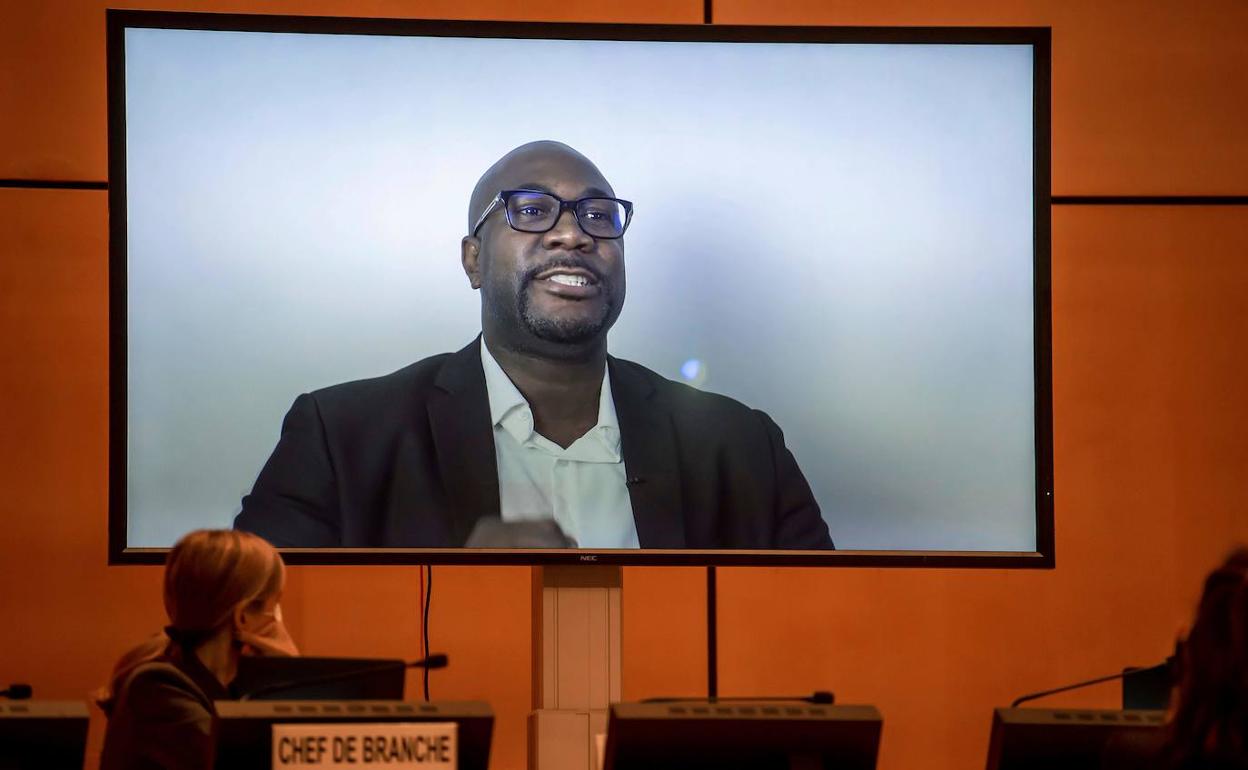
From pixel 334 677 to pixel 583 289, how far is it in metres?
1.51

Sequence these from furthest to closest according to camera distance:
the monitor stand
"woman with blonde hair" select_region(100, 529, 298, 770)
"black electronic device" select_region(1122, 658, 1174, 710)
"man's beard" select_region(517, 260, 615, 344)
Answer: "man's beard" select_region(517, 260, 615, 344)
the monitor stand
"black electronic device" select_region(1122, 658, 1174, 710)
"woman with blonde hair" select_region(100, 529, 298, 770)

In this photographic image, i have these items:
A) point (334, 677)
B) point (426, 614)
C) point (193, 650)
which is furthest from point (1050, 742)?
point (426, 614)

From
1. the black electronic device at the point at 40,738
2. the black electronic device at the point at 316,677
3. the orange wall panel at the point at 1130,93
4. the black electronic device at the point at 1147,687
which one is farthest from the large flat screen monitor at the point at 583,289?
the black electronic device at the point at 40,738

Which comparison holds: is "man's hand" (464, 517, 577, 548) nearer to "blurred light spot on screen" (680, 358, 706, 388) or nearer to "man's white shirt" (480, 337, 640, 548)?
"man's white shirt" (480, 337, 640, 548)

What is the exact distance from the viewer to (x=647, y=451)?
3.71 meters

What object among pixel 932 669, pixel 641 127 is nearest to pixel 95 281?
pixel 641 127

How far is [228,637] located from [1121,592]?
2631 millimetres

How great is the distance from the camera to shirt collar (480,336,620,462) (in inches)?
144

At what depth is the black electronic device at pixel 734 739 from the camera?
205 centimetres

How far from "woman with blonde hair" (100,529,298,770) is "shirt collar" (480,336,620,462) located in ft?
2.89

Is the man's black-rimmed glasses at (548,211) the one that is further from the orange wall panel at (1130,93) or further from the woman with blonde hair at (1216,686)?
the woman with blonde hair at (1216,686)

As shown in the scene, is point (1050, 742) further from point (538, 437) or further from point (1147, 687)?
point (538, 437)

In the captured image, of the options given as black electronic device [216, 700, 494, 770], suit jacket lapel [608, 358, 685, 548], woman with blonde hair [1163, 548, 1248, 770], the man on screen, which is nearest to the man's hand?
the man on screen

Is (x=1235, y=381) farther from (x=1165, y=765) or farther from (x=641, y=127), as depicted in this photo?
(x=1165, y=765)
